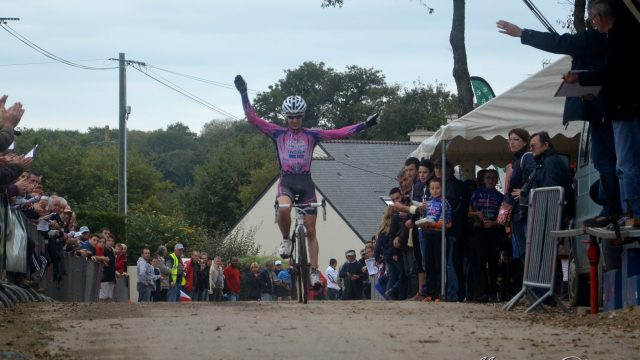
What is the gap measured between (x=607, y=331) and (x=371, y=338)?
80.5 inches

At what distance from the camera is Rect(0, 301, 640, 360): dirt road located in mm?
9000

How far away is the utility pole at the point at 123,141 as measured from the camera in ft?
162

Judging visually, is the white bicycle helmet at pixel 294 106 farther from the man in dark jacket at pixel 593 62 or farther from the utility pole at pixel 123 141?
the utility pole at pixel 123 141

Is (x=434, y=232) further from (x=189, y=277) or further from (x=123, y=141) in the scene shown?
(x=123, y=141)

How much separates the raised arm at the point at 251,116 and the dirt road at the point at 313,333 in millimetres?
3384

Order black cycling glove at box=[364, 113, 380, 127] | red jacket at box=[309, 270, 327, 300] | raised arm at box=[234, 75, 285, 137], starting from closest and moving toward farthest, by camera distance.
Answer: raised arm at box=[234, 75, 285, 137] < black cycling glove at box=[364, 113, 380, 127] < red jacket at box=[309, 270, 327, 300]

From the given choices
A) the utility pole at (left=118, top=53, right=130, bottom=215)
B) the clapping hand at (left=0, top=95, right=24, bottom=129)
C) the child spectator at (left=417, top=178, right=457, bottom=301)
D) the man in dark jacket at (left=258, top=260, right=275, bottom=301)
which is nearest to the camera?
→ the clapping hand at (left=0, top=95, right=24, bottom=129)

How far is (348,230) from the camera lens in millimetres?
69062

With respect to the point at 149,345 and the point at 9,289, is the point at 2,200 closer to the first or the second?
the point at 9,289

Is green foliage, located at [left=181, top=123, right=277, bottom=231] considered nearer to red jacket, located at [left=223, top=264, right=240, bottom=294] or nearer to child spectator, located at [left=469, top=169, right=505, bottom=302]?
red jacket, located at [left=223, top=264, right=240, bottom=294]

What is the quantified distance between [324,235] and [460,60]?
42610 mm

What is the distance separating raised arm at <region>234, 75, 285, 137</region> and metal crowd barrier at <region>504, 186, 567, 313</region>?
4.04 meters

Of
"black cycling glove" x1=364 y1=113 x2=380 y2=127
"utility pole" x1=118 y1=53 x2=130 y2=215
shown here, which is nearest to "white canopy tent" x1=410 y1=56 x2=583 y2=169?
"black cycling glove" x1=364 y1=113 x2=380 y2=127

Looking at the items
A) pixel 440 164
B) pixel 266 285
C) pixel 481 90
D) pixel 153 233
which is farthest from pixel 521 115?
pixel 153 233
